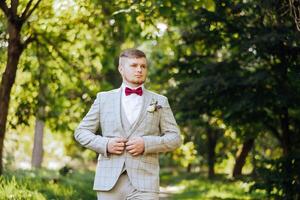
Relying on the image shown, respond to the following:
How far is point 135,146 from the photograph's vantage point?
4305 millimetres

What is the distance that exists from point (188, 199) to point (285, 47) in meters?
7.34

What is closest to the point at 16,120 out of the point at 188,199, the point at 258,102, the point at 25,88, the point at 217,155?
the point at 25,88

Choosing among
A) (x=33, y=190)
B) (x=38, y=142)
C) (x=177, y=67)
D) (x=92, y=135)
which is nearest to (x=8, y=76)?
(x=33, y=190)

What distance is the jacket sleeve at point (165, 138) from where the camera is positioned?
436 cm

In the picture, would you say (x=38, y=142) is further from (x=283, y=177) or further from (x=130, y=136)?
(x=130, y=136)

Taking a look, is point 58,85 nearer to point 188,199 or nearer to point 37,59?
point 37,59

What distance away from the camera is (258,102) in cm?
1105

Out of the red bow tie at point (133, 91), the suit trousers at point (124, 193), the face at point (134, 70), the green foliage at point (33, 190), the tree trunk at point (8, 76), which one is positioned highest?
the tree trunk at point (8, 76)

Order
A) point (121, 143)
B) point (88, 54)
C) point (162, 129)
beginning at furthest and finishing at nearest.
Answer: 1. point (88, 54)
2. point (162, 129)
3. point (121, 143)

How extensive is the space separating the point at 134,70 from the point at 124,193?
3.15 feet

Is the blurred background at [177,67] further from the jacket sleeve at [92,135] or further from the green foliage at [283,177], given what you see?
the jacket sleeve at [92,135]

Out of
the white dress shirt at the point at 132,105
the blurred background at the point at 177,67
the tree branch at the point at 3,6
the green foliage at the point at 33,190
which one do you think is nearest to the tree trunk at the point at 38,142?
the blurred background at the point at 177,67

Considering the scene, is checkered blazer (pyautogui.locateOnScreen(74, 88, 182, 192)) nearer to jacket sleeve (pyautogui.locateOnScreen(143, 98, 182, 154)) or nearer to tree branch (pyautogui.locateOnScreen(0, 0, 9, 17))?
jacket sleeve (pyautogui.locateOnScreen(143, 98, 182, 154))

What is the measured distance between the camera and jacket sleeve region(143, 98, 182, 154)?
436cm
